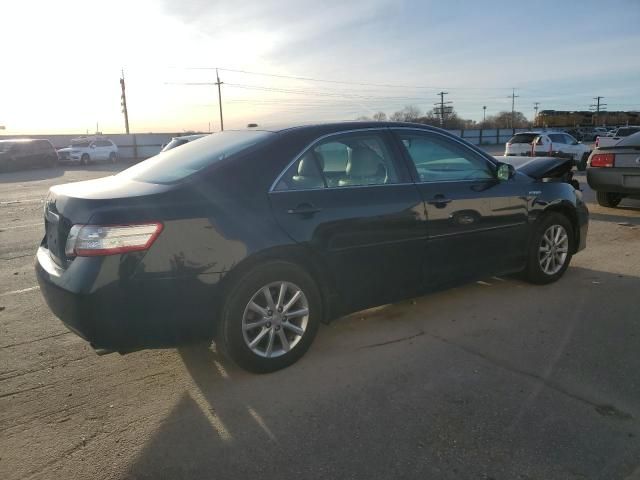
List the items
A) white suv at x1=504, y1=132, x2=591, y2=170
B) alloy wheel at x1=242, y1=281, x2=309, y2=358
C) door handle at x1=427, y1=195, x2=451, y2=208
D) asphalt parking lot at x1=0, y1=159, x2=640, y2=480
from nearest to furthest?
asphalt parking lot at x1=0, y1=159, x2=640, y2=480
alloy wheel at x1=242, y1=281, x2=309, y2=358
door handle at x1=427, y1=195, x2=451, y2=208
white suv at x1=504, y1=132, x2=591, y2=170

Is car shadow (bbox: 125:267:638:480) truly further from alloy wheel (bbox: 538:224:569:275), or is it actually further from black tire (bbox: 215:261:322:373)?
alloy wheel (bbox: 538:224:569:275)

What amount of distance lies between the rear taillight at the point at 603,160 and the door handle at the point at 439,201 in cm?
654

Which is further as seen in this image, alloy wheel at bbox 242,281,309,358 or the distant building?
the distant building

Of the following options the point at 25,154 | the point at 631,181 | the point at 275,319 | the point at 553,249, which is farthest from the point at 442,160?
the point at 25,154

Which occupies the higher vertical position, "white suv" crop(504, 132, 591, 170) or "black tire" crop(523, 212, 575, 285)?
"white suv" crop(504, 132, 591, 170)

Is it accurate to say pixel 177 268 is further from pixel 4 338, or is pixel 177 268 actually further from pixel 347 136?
pixel 4 338

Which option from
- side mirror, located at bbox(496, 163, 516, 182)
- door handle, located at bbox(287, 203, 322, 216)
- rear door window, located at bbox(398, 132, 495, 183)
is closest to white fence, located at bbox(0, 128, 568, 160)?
side mirror, located at bbox(496, 163, 516, 182)

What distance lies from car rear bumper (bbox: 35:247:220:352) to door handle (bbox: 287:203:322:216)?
2.24 feet

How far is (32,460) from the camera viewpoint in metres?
2.57

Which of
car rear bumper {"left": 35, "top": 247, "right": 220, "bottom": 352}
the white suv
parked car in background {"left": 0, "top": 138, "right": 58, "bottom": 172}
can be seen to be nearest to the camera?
car rear bumper {"left": 35, "top": 247, "right": 220, "bottom": 352}

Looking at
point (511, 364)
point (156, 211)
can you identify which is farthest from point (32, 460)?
point (511, 364)

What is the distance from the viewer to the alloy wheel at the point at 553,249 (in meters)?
5.03

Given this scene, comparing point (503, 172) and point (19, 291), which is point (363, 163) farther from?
point (19, 291)

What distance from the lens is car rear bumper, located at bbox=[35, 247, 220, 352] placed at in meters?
2.81
